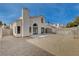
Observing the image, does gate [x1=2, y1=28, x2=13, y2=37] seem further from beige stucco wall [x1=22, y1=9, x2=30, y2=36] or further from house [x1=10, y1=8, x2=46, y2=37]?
beige stucco wall [x1=22, y1=9, x2=30, y2=36]

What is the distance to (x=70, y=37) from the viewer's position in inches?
163

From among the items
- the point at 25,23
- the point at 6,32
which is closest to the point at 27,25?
the point at 25,23

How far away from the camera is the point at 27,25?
4152mm

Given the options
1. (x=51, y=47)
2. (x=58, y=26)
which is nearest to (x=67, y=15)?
(x=58, y=26)

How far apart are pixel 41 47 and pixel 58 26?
0.35 meters

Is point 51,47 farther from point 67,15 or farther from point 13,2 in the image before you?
point 13,2

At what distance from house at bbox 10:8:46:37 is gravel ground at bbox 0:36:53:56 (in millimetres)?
103

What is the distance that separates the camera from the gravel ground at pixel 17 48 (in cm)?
410

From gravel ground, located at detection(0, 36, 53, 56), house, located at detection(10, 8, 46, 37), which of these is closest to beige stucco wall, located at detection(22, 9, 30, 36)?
house, located at detection(10, 8, 46, 37)

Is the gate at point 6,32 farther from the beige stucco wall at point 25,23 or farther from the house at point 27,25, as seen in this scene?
the beige stucco wall at point 25,23

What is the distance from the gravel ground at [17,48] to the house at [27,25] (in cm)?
10

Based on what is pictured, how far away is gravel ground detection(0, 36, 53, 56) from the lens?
4.10m

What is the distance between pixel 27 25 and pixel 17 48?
0.32 metres

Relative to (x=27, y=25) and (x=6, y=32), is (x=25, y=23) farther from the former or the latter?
(x=6, y=32)
